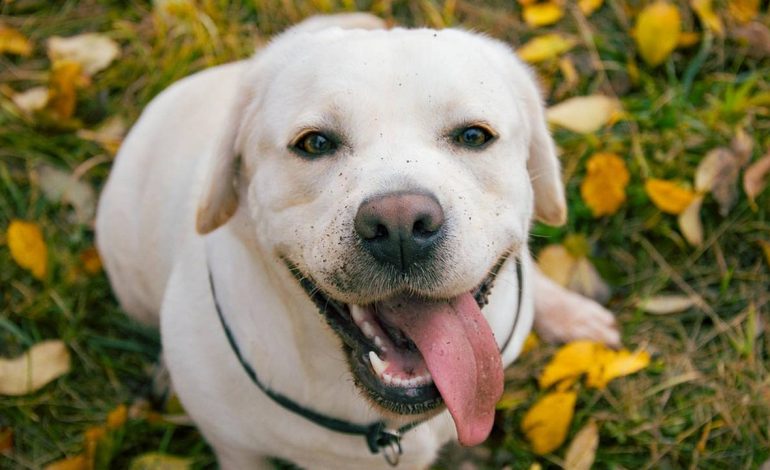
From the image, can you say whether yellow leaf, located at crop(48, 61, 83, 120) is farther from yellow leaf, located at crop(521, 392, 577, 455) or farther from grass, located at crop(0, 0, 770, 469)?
yellow leaf, located at crop(521, 392, 577, 455)

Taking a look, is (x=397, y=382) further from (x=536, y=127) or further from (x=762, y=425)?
(x=762, y=425)

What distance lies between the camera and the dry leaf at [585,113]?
366cm

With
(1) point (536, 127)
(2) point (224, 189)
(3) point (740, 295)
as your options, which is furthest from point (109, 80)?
(3) point (740, 295)

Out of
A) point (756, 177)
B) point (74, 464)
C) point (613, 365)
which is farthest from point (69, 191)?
point (756, 177)

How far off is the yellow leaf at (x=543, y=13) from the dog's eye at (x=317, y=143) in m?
2.29

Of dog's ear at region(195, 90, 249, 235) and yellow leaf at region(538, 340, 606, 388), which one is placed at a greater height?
dog's ear at region(195, 90, 249, 235)

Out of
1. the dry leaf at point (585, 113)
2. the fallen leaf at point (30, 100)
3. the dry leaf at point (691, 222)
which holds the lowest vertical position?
the dry leaf at point (691, 222)

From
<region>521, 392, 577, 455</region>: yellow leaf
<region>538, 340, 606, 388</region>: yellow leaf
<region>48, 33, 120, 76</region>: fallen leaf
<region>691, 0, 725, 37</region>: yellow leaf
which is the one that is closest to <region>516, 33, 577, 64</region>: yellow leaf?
<region>691, 0, 725, 37</region>: yellow leaf

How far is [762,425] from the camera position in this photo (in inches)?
120

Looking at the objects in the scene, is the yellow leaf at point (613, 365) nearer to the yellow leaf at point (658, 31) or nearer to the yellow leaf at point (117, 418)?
the yellow leaf at point (658, 31)

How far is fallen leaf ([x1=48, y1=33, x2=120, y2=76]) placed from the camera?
401cm

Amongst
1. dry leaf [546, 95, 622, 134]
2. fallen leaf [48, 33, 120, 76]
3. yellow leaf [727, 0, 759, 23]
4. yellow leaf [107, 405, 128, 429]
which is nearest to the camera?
yellow leaf [107, 405, 128, 429]

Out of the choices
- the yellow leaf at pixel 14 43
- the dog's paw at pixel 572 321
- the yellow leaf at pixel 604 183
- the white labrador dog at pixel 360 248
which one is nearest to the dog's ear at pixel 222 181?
the white labrador dog at pixel 360 248

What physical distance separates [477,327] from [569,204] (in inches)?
60.1
